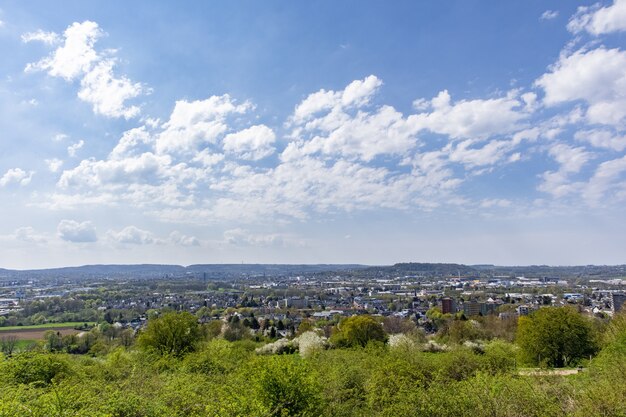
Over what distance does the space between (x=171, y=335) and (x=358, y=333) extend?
76.0ft

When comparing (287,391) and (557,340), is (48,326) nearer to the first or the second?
(287,391)

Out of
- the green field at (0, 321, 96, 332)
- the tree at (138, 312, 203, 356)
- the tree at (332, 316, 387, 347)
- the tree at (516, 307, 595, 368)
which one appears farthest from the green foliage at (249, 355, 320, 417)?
the green field at (0, 321, 96, 332)

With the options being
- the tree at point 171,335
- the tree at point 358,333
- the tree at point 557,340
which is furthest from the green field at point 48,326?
the tree at point 557,340

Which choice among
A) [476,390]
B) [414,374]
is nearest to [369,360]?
[414,374]

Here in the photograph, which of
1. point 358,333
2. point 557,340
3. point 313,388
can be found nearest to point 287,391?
point 313,388

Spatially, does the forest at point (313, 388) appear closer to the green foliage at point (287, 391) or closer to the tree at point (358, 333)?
the green foliage at point (287, 391)

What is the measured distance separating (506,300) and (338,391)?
129190mm

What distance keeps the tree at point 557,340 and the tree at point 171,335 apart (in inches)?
1168

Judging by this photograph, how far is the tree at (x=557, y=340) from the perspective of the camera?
3378cm

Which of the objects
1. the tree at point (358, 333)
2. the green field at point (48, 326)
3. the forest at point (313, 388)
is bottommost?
the green field at point (48, 326)

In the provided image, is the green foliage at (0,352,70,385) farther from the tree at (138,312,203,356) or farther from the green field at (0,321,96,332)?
the green field at (0,321,96,332)

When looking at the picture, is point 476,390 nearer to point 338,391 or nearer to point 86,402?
point 338,391

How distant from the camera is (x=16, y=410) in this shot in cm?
1118

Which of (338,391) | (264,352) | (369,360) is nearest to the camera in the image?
(338,391)
